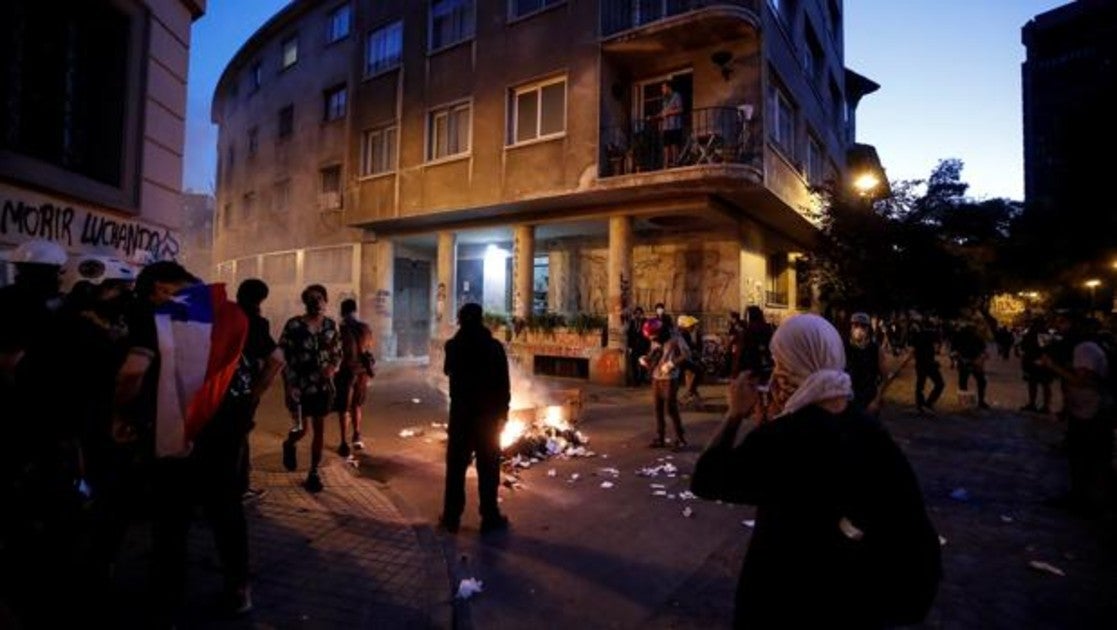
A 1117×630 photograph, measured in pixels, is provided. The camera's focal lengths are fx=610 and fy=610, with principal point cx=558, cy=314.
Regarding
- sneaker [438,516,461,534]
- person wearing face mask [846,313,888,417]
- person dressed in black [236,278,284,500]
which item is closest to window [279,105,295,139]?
person dressed in black [236,278,284,500]

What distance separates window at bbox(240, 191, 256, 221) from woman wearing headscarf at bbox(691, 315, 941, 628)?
90.3 ft

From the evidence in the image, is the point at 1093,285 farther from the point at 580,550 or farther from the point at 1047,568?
the point at 580,550

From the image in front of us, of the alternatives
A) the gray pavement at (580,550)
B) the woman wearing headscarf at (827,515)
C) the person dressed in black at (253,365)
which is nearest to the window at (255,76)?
the gray pavement at (580,550)

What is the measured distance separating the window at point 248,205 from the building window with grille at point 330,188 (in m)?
5.64

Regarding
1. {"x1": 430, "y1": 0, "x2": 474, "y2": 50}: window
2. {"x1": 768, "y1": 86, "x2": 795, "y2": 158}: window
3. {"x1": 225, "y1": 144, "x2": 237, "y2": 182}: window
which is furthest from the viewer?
{"x1": 225, "y1": 144, "x2": 237, "y2": 182}: window

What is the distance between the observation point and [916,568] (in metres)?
1.79

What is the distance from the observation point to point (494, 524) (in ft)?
16.4

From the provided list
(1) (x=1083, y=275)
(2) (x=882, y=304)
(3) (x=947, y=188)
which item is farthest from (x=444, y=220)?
(1) (x=1083, y=275)

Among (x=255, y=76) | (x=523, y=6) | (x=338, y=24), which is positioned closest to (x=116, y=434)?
(x=523, y=6)

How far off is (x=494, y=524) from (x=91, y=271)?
4.16 metres

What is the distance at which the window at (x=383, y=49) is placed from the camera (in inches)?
749

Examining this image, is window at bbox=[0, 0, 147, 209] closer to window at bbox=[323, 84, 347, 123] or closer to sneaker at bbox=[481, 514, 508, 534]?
sneaker at bbox=[481, 514, 508, 534]

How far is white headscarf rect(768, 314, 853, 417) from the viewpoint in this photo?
1.97m

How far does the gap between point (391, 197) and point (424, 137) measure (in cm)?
208
